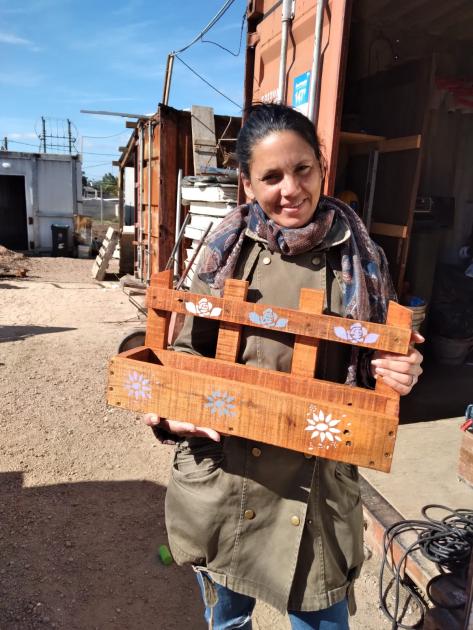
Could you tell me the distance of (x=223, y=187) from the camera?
5.88 meters

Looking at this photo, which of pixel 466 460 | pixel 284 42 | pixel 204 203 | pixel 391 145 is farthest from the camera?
pixel 204 203

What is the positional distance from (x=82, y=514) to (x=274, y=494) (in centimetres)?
205

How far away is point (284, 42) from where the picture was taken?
3537 mm

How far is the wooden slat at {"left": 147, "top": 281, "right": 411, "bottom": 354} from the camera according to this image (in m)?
1.15

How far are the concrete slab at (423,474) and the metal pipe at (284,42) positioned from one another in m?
2.83

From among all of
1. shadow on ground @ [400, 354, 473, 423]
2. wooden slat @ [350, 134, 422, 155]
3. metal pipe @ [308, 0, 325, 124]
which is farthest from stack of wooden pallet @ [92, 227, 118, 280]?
metal pipe @ [308, 0, 325, 124]

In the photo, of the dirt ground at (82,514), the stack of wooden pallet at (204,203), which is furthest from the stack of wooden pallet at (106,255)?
the dirt ground at (82,514)

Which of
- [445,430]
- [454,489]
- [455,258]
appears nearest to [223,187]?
[455,258]

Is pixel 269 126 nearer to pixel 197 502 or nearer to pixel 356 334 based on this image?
pixel 356 334

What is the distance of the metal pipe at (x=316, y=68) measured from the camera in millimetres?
3043

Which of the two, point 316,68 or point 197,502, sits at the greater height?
point 316,68

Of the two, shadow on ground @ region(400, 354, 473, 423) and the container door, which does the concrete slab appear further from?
the container door

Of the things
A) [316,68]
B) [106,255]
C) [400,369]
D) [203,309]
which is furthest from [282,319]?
[106,255]

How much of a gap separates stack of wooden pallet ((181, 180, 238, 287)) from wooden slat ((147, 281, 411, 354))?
4.34 metres
